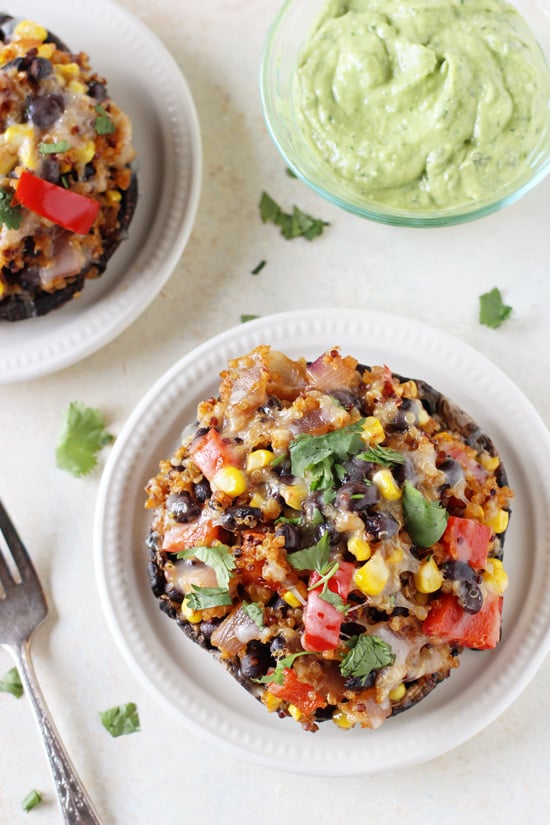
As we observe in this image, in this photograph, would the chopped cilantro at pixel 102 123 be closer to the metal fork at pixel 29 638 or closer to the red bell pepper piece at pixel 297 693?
the metal fork at pixel 29 638

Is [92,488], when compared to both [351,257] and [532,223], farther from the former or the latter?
[532,223]

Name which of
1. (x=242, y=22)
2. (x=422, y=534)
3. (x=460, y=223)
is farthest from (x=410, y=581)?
(x=242, y=22)

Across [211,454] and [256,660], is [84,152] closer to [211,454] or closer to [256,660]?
[211,454]

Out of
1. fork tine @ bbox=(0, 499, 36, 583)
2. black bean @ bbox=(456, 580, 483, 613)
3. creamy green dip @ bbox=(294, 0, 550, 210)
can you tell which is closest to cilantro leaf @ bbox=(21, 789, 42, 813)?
fork tine @ bbox=(0, 499, 36, 583)

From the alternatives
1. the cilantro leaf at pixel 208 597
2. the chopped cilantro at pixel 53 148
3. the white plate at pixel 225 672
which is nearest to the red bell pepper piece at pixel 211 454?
the cilantro leaf at pixel 208 597

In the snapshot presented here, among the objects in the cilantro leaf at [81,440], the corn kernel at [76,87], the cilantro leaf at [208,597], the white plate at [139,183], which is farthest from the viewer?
the cilantro leaf at [81,440]

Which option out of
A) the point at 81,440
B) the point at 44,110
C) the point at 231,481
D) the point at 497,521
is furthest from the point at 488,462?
the point at 44,110
